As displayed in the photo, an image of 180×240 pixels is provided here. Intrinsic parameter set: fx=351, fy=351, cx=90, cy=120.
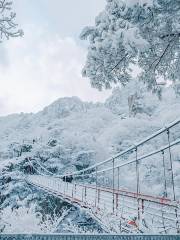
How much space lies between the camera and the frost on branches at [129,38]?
6.24 meters

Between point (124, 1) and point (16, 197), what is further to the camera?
point (16, 197)

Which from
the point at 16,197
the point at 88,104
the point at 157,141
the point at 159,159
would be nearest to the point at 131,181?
the point at 159,159

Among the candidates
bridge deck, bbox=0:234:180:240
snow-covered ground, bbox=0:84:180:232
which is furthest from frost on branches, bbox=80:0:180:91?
snow-covered ground, bbox=0:84:180:232

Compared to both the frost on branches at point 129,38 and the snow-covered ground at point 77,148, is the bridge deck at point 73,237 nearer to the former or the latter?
the frost on branches at point 129,38

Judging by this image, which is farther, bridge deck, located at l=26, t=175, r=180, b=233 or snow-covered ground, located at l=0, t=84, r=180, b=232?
snow-covered ground, located at l=0, t=84, r=180, b=232

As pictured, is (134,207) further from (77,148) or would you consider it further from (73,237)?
(77,148)

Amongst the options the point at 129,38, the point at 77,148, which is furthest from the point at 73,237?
the point at 77,148

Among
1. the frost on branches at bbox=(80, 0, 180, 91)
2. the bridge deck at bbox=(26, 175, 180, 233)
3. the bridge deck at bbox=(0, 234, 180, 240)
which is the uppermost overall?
the frost on branches at bbox=(80, 0, 180, 91)

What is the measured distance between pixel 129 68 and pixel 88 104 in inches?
2221

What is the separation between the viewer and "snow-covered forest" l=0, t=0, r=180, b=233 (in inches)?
258

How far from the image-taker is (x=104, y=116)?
44.4 m

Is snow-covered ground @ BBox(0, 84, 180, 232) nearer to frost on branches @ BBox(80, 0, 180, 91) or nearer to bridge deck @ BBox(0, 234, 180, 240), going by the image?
frost on branches @ BBox(80, 0, 180, 91)

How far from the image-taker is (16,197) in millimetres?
21422

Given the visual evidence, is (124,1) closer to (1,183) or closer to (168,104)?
(1,183)
